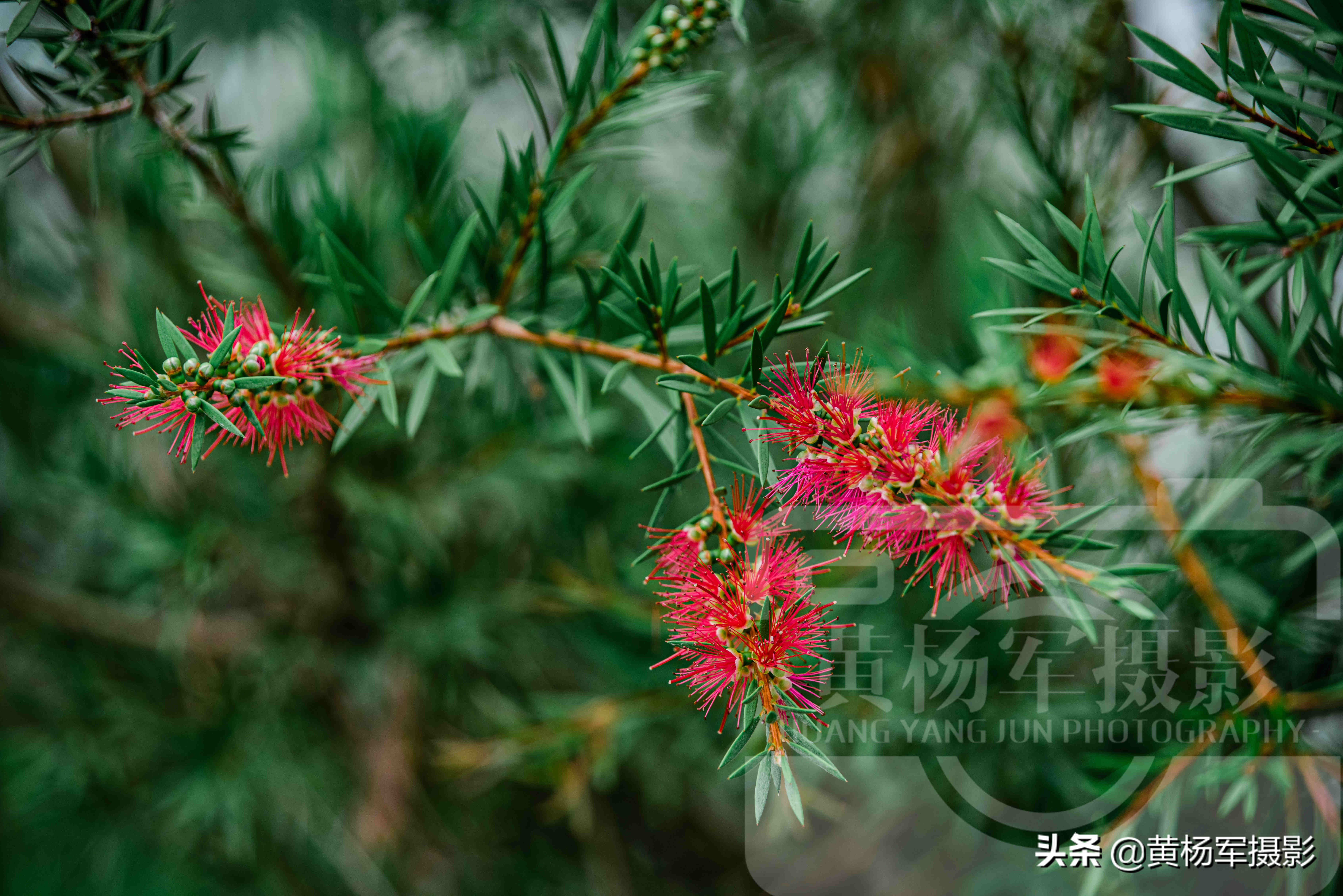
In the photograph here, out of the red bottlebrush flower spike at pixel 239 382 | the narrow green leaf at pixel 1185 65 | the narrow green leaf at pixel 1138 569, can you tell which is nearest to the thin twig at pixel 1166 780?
the narrow green leaf at pixel 1138 569

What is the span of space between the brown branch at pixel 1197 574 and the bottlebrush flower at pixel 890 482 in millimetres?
104

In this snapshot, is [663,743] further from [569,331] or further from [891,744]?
[569,331]

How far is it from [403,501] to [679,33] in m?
0.35

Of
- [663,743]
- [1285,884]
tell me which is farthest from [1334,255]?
[663,743]

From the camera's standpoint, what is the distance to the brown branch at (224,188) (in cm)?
26

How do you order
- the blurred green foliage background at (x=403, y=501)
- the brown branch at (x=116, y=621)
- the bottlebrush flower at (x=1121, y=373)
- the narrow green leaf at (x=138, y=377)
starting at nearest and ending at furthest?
1. the narrow green leaf at (x=138, y=377)
2. the bottlebrush flower at (x=1121, y=373)
3. the blurred green foliage background at (x=403, y=501)
4. the brown branch at (x=116, y=621)

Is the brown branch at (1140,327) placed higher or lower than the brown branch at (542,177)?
lower

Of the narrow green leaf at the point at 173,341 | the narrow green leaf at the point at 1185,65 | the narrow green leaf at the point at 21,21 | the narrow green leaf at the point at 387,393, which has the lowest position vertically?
the narrow green leaf at the point at 387,393

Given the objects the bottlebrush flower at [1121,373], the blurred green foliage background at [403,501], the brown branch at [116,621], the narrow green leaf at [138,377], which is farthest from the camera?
the brown branch at [116,621]

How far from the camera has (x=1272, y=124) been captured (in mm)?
212

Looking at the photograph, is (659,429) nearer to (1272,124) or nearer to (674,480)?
(674,480)

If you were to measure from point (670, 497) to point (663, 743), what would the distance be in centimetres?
40

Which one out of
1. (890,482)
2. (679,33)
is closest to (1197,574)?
(890,482)

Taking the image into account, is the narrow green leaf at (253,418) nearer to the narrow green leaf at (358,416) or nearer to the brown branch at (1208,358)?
the narrow green leaf at (358,416)
